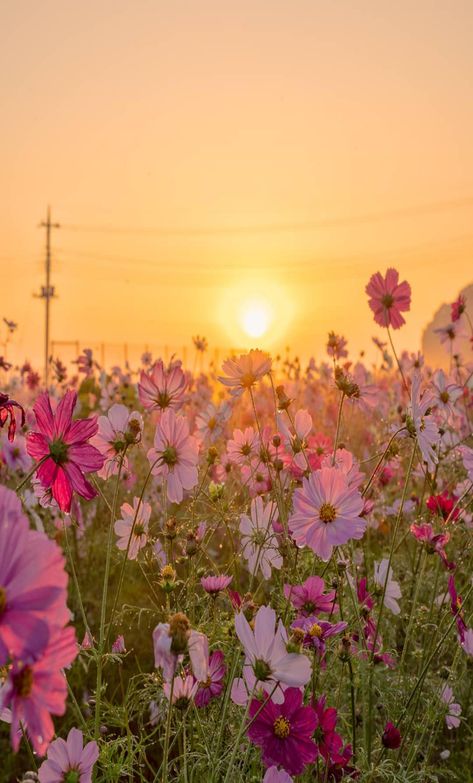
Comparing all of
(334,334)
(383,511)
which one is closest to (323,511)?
(334,334)

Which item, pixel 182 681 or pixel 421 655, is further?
pixel 421 655

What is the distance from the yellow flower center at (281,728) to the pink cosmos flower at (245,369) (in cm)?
64

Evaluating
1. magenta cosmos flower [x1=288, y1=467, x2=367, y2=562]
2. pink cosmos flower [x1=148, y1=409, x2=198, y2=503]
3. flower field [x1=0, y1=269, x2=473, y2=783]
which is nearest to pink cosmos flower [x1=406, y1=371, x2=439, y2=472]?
flower field [x1=0, y1=269, x2=473, y2=783]

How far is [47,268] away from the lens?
34.0m

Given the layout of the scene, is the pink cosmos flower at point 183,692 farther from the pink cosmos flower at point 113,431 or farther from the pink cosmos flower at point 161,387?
the pink cosmos flower at point 161,387

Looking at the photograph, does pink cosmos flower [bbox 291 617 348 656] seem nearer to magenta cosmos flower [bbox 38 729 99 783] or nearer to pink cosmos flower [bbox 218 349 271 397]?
magenta cosmos flower [bbox 38 729 99 783]

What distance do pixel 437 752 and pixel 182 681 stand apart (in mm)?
1336

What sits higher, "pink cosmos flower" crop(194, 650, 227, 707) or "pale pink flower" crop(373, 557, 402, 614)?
"pale pink flower" crop(373, 557, 402, 614)

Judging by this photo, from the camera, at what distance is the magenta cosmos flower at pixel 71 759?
3.36 feet

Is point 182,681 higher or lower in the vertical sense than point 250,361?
lower

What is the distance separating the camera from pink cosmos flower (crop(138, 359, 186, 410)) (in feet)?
4.54

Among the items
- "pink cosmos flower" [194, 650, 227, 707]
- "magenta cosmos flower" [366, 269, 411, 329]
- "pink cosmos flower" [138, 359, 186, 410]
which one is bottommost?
"pink cosmos flower" [194, 650, 227, 707]

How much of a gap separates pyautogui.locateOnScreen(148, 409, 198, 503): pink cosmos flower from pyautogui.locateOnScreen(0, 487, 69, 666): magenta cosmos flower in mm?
755

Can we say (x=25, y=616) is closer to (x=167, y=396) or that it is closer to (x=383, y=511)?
(x=167, y=396)
